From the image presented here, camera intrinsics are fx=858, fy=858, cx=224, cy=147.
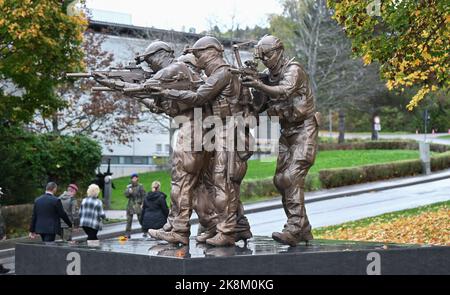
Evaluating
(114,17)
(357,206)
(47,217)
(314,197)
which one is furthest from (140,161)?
(47,217)

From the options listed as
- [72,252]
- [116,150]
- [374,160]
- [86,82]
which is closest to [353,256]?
[72,252]

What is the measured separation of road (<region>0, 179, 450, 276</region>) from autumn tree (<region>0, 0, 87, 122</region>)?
172 inches

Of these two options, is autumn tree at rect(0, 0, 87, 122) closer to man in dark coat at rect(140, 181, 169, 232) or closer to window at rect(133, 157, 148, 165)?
man in dark coat at rect(140, 181, 169, 232)

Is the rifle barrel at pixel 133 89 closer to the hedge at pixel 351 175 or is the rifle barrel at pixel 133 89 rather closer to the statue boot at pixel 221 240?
the statue boot at pixel 221 240

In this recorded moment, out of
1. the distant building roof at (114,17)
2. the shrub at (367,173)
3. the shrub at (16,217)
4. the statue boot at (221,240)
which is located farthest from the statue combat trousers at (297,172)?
the distant building roof at (114,17)

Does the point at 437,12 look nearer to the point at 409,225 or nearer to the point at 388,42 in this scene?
the point at 388,42

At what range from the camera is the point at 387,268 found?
33.0 feet

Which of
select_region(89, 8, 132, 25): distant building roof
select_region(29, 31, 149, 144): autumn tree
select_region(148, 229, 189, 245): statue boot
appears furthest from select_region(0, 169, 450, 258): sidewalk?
select_region(89, 8, 132, 25): distant building roof

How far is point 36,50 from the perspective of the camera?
2083 centimetres

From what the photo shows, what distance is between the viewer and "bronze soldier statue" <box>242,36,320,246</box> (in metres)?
11.0

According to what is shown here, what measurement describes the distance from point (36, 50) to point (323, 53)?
28.9 metres

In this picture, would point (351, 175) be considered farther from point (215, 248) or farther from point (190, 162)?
point (215, 248)

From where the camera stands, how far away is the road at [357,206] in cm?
2286
